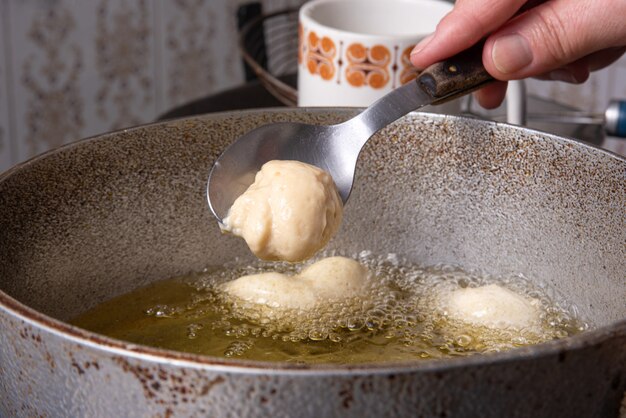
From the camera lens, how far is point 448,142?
1.90 feet

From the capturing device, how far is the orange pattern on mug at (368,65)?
68 cm

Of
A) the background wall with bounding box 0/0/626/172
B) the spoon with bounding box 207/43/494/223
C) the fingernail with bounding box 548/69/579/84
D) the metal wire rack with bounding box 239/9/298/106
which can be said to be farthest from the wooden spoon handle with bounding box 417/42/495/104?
the background wall with bounding box 0/0/626/172

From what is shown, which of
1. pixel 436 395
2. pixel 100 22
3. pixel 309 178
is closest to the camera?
pixel 436 395

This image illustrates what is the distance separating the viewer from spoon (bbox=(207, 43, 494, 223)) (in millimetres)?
534

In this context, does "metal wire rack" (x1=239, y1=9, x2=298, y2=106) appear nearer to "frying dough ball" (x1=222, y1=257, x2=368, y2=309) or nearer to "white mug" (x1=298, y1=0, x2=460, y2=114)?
"white mug" (x1=298, y1=0, x2=460, y2=114)

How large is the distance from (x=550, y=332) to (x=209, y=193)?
242 mm

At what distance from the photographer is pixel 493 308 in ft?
1.74

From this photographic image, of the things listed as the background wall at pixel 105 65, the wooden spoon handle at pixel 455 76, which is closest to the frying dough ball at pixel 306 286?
the wooden spoon handle at pixel 455 76

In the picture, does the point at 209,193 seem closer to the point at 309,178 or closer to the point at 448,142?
the point at 309,178

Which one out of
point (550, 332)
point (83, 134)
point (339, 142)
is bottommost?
point (83, 134)

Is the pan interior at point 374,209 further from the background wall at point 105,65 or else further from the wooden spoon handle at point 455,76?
the background wall at point 105,65

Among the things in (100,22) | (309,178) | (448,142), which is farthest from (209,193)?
(100,22)

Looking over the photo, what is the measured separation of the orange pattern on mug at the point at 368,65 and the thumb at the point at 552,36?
15 centimetres

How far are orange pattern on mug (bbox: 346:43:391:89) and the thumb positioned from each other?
148mm
